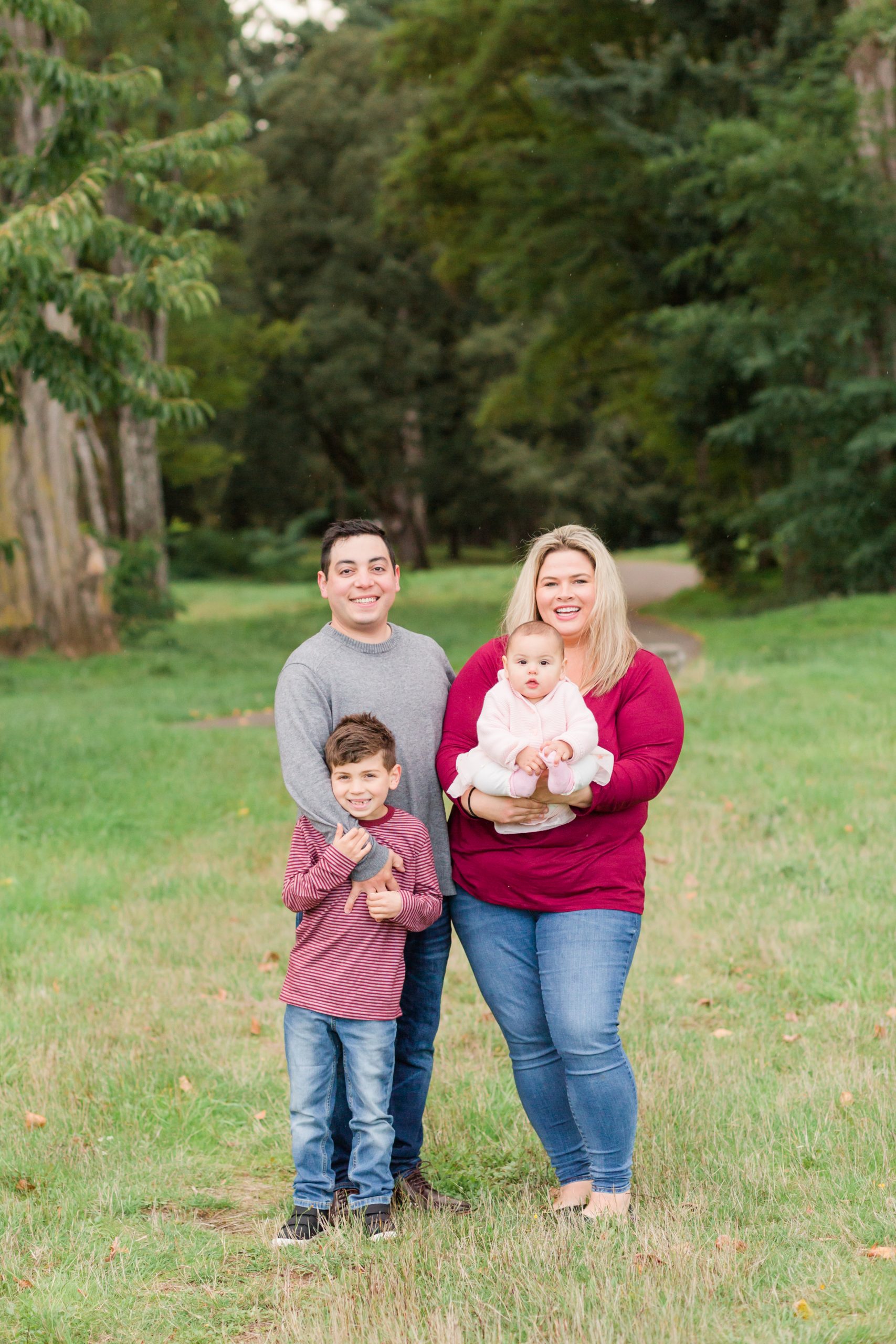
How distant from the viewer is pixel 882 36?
61.0ft

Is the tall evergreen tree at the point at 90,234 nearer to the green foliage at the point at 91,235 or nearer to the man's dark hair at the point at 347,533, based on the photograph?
the green foliage at the point at 91,235

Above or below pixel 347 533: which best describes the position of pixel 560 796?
below

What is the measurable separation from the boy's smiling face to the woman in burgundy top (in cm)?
20

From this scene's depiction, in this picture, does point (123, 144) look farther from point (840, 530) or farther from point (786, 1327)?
point (840, 530)

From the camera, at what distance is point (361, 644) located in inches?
147

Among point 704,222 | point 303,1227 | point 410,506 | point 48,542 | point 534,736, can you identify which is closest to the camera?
point 534,736

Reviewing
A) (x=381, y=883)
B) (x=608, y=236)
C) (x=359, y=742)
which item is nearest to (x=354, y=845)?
(x=381, y=883)

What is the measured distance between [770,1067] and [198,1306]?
2.35 m

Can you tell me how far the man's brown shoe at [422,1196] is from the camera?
3.88 meters

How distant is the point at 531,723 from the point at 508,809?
231 mm

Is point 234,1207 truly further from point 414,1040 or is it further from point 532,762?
point 532,762

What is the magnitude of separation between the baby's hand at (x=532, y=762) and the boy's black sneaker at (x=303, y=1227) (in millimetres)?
1402

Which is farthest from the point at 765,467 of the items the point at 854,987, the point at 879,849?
the point at 854,987

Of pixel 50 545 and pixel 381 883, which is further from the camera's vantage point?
pixel 50 545
